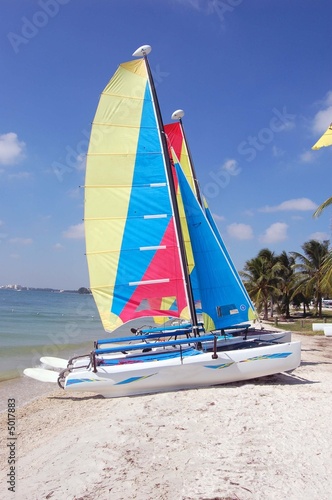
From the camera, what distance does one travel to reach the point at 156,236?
10.4 meters

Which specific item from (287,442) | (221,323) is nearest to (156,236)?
(221,323)

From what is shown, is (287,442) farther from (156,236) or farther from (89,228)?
(89,228)

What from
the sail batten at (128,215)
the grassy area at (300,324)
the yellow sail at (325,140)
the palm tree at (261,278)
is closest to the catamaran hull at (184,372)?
the sail batten at (128,215)

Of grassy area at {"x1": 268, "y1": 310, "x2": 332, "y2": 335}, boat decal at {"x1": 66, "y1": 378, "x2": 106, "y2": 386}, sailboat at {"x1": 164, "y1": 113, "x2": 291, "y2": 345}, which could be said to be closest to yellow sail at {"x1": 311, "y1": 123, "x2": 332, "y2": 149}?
sailboat at {"x1": 164, "y1": 113, "x2": 291, "y2": 345}

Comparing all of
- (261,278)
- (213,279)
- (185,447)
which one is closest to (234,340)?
(213,279)

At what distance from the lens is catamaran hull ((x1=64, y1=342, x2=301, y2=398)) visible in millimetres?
8461

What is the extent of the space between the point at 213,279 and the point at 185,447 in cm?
515

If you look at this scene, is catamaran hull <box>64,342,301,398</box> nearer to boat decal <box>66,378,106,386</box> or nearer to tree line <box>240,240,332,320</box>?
boat decal <box>66,378,106,386</box>

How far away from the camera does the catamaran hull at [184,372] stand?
8461 mm

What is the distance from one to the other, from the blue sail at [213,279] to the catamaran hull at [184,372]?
1.34 metres

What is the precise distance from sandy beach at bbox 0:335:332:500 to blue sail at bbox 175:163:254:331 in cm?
183

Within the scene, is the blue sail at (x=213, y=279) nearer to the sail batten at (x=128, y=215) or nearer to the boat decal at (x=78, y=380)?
the sail batten at (x=128, y=215)

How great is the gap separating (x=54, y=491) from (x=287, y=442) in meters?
3.13

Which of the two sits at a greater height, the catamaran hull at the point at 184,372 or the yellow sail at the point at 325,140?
the yellow sail at the point at 325,140
